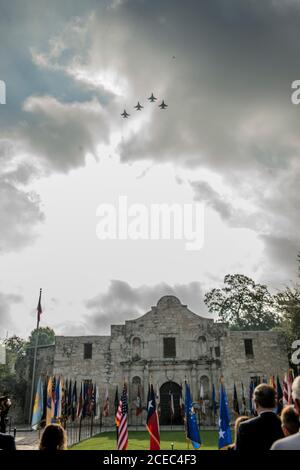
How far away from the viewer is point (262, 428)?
4.49m

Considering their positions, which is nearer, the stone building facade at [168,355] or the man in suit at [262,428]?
the man in suit at [262,428]

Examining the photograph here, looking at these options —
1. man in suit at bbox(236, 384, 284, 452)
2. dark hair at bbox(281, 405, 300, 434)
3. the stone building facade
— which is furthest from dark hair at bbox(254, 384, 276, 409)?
the stone building facade

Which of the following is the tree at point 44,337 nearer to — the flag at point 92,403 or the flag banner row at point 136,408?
the flag banner row at point 136,408

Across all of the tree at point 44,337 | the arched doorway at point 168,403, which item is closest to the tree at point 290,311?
the arched doorway at point 168,403

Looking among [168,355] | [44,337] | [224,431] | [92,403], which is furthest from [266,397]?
[44,337]

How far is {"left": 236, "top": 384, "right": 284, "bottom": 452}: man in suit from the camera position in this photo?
175 inches

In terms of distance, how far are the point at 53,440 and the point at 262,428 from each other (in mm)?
2426

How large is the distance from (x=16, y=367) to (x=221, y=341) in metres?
18.5

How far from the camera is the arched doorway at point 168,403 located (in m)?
28.9

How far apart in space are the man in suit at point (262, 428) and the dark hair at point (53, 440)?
80.8 inches

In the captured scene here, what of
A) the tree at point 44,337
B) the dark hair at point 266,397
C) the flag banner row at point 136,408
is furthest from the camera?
the tree at point 44,337

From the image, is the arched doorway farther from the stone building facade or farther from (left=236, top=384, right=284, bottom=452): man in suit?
(left=236, top=384, right=284, bottom=452): man in suit
